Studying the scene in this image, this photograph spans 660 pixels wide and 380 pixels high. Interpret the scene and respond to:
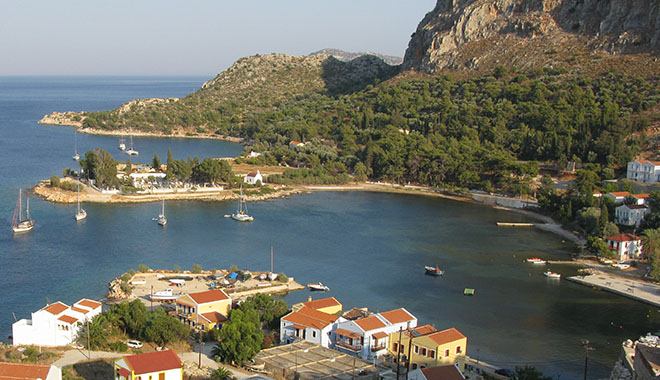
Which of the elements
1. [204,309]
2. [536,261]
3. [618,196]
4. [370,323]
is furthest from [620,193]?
[204,309]

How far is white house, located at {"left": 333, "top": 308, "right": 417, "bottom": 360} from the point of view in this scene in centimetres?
1847

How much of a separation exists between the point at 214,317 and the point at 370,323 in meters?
4.74

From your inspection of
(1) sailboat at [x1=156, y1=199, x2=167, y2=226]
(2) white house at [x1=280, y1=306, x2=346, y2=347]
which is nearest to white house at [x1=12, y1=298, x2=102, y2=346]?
(2) white house at [x1=280, y1=306, x2=346, y2=347]

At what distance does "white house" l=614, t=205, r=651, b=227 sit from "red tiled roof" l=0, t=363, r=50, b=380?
27134mm

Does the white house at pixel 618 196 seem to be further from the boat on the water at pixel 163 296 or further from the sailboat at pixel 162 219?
the boat on the water at pixel 163 296

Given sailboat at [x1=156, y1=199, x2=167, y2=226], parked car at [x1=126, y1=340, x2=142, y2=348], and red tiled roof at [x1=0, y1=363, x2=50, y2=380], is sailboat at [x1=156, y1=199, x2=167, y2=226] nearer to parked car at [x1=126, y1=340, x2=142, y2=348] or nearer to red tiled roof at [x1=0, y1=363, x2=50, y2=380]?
parked car at [x1=126, y1=340, x2=142, y2=348]

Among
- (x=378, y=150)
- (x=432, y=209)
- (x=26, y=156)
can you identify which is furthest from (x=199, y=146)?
(x=432, y=209)

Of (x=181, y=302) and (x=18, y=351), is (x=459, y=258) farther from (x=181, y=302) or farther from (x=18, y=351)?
(x=18, y=351)

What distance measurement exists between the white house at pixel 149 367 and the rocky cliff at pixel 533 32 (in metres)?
51.2

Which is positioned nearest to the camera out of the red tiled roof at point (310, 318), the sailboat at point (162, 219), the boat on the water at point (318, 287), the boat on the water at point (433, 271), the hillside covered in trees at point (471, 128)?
the red tiled roof at point (310, 318)

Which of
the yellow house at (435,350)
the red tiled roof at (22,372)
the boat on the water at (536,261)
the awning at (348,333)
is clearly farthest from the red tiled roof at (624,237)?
the red tiled roof at (22,372)

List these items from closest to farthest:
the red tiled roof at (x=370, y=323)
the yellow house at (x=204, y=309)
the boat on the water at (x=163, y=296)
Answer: the red tiled roof at (x=370, y=323) < the yellow house at (x=204, y=309) < the boat on the water at (x=163, y=296)

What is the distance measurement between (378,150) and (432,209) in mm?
10345

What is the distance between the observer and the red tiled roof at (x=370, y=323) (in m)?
18.7
